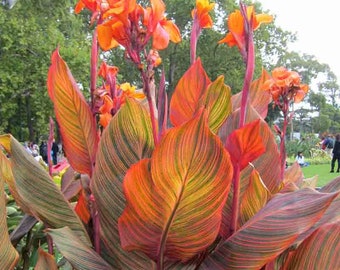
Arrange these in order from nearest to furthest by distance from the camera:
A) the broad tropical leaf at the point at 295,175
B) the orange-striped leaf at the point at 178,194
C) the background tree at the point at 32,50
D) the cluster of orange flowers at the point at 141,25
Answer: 1. the orange-striped leaf at the point at 178,194
2. the cluster of orange flowers at the point at 141,25
3. the broad tropical leaf at the point at 295,175
4. the background tree at the point at 32,50

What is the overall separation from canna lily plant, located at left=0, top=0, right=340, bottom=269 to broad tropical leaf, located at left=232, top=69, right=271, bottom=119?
0.39ft

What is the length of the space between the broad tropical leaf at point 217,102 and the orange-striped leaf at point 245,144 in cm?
13

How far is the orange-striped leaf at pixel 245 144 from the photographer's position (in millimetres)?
601

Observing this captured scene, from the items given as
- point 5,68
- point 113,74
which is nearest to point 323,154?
point 5,68

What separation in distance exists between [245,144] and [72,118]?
290mm

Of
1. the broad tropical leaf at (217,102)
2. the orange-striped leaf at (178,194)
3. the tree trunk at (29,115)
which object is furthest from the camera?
the tree trunk at (29,115)

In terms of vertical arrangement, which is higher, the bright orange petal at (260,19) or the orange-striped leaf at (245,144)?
the bright orange petal at (260,19)

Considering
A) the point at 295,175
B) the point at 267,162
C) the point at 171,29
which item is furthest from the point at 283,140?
the point at 171,29

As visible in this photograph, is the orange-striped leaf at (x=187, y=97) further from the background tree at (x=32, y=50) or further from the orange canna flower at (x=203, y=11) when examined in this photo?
the background tree at (x=32, y=50)

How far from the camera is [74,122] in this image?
2.50ft

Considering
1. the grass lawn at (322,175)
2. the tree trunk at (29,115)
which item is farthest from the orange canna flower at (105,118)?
the tree trunk at (29,115)

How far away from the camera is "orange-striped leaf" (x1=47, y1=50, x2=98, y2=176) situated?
0.73 metres

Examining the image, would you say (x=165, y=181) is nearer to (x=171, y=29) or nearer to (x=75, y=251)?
(x=75, y=251)

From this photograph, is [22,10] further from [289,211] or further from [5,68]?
[289,211]
